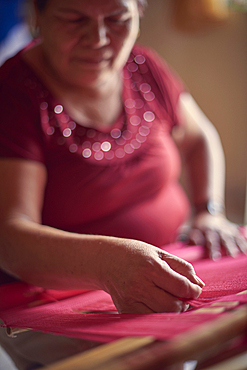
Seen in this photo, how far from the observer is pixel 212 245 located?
639mm

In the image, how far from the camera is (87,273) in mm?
394

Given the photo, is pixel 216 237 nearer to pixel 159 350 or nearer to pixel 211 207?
pixel 211 207

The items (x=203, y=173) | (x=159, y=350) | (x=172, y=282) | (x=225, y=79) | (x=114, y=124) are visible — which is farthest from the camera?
(x=225, y=79)

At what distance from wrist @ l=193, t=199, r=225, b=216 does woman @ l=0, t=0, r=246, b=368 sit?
49mm

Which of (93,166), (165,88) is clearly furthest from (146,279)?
(165,88)

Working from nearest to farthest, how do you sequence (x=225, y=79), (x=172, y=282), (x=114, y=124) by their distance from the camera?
(x=172, y=282) < (x=114, y=124) < (x=225, y=79)

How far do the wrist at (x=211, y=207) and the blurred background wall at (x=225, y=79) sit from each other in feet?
1.91

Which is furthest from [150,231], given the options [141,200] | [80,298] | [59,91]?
[59,91]

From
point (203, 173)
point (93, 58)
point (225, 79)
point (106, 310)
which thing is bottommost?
point (106, 310)

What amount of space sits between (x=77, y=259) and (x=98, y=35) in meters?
0.31

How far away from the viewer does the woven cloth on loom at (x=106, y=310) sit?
30 centimetres

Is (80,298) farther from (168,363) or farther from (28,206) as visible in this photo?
(168,363)

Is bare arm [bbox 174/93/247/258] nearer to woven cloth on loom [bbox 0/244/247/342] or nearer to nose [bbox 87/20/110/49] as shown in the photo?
woven cloth on loom [bbox 0/244/247/342]

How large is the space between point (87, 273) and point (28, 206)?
138 millimetres
